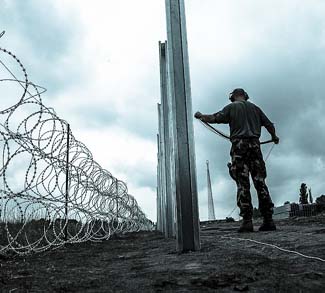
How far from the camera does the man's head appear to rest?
6.11 m

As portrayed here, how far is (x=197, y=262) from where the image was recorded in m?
2.93

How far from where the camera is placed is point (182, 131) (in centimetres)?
387

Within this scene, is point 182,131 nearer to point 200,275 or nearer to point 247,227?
point 200,275

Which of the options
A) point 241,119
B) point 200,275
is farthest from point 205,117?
A: point 200,275

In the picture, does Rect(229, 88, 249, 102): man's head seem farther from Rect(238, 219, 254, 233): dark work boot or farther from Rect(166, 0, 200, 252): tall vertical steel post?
Rect(166, 0, 200, 252): tall vertical steel post

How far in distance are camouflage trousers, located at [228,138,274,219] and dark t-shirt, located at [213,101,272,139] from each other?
0.10m

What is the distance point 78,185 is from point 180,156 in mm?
2767

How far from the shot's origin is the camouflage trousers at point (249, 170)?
561 cm

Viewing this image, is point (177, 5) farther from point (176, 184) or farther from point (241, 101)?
point (241, 101)

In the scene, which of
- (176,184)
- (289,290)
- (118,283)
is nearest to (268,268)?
(289,290)

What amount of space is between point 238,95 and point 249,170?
1.07 meters

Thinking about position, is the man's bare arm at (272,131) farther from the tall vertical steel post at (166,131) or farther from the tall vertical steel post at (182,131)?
the tall vertical steel post at (182,131)

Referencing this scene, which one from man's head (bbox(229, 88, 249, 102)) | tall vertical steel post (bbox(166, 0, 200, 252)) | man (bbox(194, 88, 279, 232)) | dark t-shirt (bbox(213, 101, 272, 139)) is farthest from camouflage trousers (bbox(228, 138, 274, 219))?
tall vertical steel post (bbox(166, 0, 200, 252))

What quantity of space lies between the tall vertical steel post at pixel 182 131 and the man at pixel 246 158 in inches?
60.9
